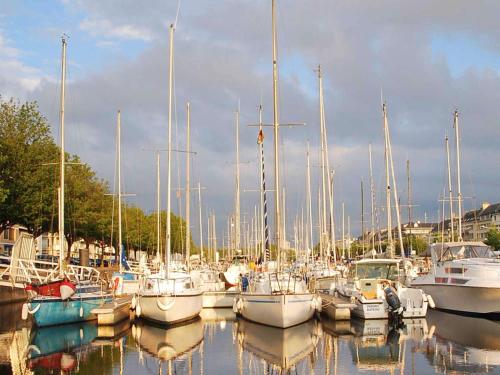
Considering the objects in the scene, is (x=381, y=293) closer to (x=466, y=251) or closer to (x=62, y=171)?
(x=466, y=251)

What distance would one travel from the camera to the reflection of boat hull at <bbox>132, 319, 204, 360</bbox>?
2397 cm

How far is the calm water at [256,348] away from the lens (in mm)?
20234

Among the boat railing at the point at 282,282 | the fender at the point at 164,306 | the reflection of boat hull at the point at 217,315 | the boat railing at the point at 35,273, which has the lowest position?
the reflection of boat hull at the point at 217,315

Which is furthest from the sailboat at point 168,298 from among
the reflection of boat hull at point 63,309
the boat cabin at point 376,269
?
the boat cabin at point 376,269

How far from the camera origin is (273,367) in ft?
66.9

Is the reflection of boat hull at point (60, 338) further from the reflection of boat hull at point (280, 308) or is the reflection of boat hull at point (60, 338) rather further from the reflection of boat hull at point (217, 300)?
the reflection of boat hull at point (217, 300)

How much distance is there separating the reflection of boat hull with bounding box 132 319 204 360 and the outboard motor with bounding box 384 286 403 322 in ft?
29.0

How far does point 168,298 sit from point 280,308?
5600 millimetres

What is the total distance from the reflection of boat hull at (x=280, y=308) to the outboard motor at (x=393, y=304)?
138 inches

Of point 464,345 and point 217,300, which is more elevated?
point 217,300

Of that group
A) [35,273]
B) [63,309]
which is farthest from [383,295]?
[35,273]

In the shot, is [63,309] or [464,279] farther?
[464,279]

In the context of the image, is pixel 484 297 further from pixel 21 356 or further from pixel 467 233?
pixel 467 233

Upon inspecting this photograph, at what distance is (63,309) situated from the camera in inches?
1234
